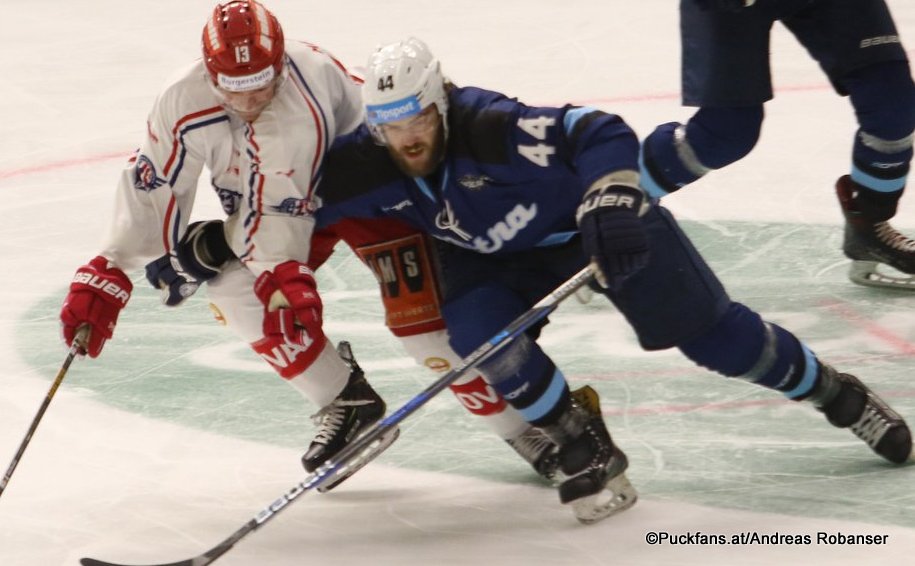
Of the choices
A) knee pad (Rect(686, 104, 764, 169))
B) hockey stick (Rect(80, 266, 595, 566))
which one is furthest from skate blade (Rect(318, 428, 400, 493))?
knee pad (Rect(686, 104, 764, 169))

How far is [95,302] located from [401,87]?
0.79m

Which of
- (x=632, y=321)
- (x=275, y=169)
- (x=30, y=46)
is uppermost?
(x=275, y=169)

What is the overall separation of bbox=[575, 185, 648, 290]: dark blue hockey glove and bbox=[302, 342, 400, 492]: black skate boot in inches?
29.1

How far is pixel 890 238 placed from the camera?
4035 mm

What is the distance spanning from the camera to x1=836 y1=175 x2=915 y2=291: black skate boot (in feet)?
13.2

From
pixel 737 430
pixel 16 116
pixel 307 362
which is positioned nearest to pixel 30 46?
pixel 16 116

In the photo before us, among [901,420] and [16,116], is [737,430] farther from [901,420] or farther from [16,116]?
[16,116]

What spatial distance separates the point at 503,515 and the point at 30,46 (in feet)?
15.3

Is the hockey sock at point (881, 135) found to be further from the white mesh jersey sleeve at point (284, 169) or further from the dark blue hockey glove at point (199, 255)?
the dark blue hockey glove at point (199, 255)

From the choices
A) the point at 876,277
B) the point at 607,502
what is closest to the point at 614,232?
the point at 607,502

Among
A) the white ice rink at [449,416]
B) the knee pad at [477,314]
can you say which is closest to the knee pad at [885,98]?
the white ice rink at [449,416]

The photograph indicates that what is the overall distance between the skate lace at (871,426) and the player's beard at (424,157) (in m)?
0.99

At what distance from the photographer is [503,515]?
9.94 ft

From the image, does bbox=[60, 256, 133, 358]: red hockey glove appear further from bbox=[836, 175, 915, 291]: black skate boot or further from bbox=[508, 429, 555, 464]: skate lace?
bbox=[836, 175, 915, 291]: black skate boot
